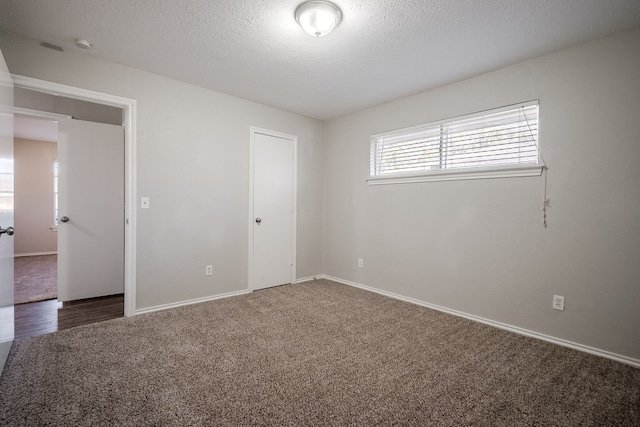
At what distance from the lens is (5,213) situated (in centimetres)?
195

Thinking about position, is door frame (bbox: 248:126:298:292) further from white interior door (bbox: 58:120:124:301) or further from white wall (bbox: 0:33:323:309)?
white interior door (bbox: 58:120:124:301)

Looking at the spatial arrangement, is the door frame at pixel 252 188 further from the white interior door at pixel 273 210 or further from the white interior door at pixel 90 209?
the white interior door at pixel 90 209

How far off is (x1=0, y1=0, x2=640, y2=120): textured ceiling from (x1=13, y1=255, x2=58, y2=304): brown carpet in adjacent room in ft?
9.58

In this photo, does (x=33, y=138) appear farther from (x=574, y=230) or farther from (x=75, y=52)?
(x=574, y=230)

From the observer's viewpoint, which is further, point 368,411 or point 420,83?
point 420,83

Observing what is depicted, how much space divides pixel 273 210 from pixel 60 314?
2.52 metres

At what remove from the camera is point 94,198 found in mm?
3533

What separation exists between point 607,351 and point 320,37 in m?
3.27

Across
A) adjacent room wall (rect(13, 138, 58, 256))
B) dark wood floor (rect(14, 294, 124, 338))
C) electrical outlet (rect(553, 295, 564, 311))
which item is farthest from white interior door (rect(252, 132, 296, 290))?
adjacent room wall (rect(13, 138, 58, 256))

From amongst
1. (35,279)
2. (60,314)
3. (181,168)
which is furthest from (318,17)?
(35,279)

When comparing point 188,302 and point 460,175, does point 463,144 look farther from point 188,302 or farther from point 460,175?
point 188,302

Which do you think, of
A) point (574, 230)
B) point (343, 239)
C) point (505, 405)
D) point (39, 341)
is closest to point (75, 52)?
point (39, 341)

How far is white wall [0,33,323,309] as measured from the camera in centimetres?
267

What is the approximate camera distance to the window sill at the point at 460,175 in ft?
8.54
